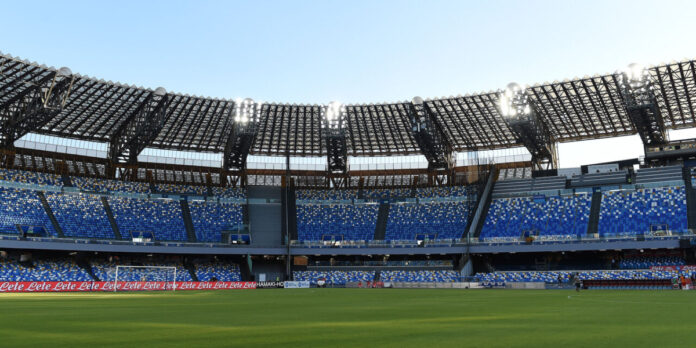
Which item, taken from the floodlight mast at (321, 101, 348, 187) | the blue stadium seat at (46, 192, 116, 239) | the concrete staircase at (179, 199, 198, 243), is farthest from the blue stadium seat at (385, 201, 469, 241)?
the blue stadium seat at (46, 192, 116, 239)

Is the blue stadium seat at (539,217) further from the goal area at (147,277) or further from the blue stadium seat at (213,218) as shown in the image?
the goal area at (147,277)

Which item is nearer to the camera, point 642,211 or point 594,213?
point 642,211

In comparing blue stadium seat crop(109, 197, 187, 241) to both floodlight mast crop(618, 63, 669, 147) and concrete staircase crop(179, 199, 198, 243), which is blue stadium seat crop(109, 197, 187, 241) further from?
floodlight mast crop(618, 63, 669, 147)

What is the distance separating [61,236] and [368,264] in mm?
34510

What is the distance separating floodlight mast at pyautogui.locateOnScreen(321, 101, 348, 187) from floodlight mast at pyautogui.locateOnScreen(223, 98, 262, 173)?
8.10 metres

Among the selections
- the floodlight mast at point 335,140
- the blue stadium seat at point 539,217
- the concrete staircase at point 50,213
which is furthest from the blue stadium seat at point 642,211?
the concrete staircase at point 50,213

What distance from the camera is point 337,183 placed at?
78562 mm

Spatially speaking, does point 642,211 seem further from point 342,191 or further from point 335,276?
point 342,191

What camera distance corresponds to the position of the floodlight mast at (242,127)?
206 feet

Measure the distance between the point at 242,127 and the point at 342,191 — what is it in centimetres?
1983

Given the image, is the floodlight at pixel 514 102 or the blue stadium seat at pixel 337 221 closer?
the floodlight at pixel 514 102

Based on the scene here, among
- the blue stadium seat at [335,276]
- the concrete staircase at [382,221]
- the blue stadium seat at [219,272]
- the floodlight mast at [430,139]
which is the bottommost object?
the blue stadium seat at [335,276]

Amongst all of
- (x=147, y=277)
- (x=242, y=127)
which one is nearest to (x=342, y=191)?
(x=242, y=127)

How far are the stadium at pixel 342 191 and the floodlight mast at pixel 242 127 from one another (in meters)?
0.25
